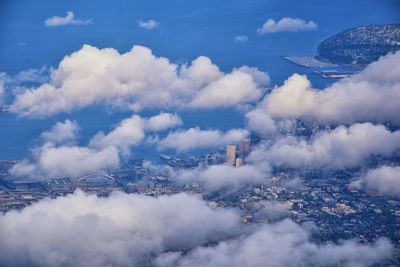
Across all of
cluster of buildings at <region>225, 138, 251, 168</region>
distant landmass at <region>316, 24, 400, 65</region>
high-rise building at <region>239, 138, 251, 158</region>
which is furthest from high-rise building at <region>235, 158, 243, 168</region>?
distant landmass at <region>316, 24, 400, 65</region>

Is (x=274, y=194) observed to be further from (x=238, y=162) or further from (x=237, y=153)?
(x=237, y=153)

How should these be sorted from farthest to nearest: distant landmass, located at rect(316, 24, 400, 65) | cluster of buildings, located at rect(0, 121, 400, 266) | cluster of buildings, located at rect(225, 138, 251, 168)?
distant landmass, located at rect(316, 24, 400, 65) < cluster of buildings, located at rect(225, 138, 251, 168) < cluster of buildings, located at rect(0, 121, 400, 266)

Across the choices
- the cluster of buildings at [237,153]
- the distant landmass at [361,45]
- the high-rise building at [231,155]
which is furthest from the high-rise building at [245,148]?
the distant landmass at [361,45]

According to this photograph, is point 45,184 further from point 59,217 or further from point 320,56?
point 320,56

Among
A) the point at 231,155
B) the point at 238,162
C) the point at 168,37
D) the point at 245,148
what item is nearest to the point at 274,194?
the point at 238,162

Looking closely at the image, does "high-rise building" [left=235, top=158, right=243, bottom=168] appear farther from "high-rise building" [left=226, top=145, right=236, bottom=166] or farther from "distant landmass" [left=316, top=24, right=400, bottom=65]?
"distant landmass" [left=316, top=24, right=400, bottom=65]

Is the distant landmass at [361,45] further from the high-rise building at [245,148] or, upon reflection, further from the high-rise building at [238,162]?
the high-rise building at [238,162]

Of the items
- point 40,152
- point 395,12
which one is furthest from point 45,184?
point 395,12
